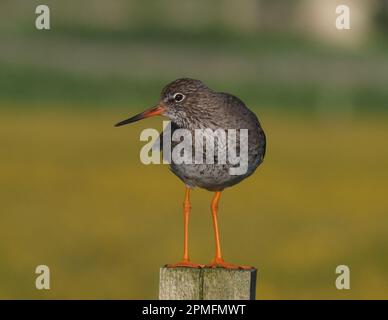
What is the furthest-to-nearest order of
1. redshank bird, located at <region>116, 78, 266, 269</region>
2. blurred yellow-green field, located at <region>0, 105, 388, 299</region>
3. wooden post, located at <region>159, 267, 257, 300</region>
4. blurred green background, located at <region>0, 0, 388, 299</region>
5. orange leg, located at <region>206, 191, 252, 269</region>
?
blurred green background, located at <region>0, 0, 388, 299</region> → blurred yellow-green field, located at <region>0, 105, 388, 299</region> → redshank bird, located at <region>116, 78, 266, 269</region> → orange leg, located at <region>206, 191, 252, 269</region> → wooden post, located at <region>159, 267, 257, 300</region>

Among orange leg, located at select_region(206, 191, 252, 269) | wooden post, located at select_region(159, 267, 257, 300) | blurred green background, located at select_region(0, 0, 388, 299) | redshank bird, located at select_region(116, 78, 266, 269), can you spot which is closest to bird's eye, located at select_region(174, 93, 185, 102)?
redshank bird, located at select_region(116, 78, 266, 269)

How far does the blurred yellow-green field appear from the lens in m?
15.4

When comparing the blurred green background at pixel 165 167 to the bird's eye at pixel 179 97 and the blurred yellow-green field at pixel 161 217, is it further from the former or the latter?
the bird's eye at pixel 179 97

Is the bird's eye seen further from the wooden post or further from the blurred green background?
the blurred green background

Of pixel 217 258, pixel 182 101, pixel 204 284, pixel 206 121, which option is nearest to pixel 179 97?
pixel 182 101

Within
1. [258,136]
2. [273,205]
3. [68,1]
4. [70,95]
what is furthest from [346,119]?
[68,1]

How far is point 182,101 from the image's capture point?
1064 centimetres

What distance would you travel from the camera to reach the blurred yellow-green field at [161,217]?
1540cm

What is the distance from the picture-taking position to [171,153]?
33.7 feet

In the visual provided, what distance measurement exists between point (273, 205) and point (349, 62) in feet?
107

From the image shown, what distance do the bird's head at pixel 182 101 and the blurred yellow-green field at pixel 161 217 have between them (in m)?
3.61

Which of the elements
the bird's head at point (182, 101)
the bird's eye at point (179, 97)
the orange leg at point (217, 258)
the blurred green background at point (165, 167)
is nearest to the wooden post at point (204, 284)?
the orange leg at point (217, 258)

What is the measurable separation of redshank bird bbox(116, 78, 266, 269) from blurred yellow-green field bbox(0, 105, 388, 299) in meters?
3.63

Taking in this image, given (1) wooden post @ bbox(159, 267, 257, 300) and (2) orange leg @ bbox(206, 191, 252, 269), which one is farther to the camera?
(2) orange leg @ bbox(206, 191, 252, 269)
